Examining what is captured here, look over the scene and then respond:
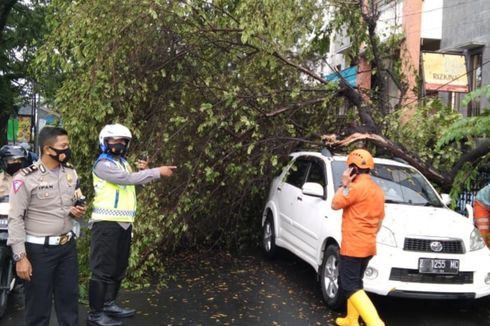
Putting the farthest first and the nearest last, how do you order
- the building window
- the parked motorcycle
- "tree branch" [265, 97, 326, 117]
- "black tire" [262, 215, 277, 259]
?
the building window, "black tire" [262, 215, 277, 259], "tree branch" [265, 97, 326, 117], the parked motorcycle

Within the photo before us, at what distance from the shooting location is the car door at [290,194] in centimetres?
764

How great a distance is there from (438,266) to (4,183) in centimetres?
465

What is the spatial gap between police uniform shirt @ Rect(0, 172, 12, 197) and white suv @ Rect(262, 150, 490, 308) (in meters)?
3.36

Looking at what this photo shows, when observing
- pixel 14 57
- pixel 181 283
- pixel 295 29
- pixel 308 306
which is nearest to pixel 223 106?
pixel 295 29

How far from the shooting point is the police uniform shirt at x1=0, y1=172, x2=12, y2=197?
18.8 feet

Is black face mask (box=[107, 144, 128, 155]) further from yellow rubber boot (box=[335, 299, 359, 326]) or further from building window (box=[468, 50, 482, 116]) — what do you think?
building window (box=[468, 50, 482, 116])

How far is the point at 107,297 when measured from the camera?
5410 mm

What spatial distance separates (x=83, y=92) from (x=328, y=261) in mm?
4076

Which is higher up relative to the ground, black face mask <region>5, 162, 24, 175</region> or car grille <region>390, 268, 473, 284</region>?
black face mask <region>5, 162, 24, 175</region>

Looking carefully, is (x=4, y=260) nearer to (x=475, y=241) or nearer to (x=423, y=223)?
(x=423, y=223)

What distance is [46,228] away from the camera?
418 centimetres

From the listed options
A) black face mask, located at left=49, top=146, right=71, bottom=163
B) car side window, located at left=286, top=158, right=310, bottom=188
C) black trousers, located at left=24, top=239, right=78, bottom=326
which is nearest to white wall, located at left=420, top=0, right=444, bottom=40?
car side window, located at left=286, top=158, right=310, bottom=188

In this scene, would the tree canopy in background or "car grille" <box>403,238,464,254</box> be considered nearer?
"car grille" <box>403,238,464,254</box>

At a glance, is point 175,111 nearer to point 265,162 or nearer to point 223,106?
point 223,106
